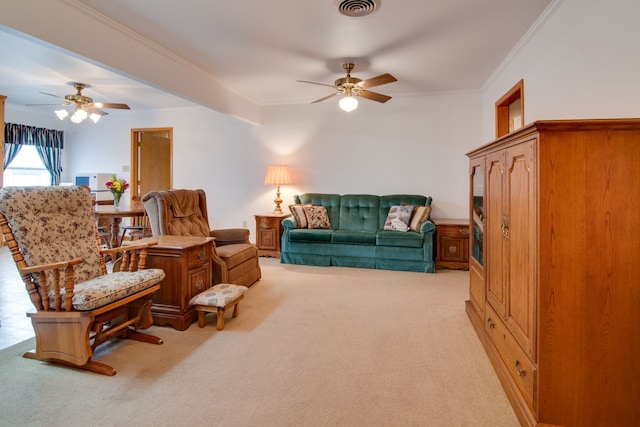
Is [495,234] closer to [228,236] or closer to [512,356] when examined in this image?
[512,356]

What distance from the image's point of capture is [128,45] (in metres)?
3.20

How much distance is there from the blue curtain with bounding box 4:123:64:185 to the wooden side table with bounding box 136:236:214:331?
576 centimetres

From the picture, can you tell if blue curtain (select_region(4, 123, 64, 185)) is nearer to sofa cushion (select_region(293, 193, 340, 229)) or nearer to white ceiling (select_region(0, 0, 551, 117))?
white ceiling (select_region(0, 0, 551, 117))

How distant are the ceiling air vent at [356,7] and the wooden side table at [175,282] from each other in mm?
2242

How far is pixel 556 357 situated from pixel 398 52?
322cm

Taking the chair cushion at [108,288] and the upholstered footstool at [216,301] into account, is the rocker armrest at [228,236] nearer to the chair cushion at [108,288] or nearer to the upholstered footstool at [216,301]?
the upholstered footstool at [216,301]

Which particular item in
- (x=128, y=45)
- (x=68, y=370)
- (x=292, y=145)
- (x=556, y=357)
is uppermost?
(x=128, y=45)

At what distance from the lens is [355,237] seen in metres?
4.61

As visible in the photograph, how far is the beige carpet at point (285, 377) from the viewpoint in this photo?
1.66 meters

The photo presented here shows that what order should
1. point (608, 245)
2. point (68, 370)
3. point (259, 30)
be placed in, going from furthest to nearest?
point (259, 30)
point (68, 370)
point (608, 245)

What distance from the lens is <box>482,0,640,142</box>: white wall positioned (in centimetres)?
191

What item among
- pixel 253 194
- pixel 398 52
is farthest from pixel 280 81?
pixel 253 194

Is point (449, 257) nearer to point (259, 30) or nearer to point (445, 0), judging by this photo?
point (445, 0)

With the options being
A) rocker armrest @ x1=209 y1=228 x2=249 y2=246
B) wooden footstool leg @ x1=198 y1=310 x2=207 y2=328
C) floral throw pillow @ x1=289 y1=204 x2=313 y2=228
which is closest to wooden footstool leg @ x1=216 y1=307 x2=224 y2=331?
wooden footstool leg @ x1=198 y1=310 x2=207 y2=328
